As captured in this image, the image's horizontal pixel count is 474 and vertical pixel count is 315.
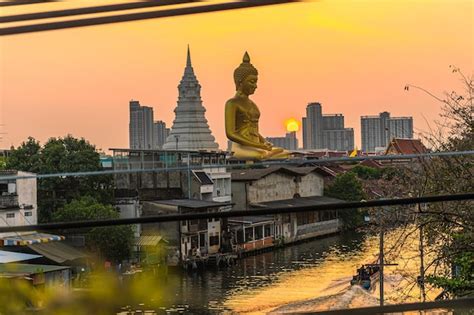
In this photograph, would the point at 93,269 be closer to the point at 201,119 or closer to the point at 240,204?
the point at 240,204

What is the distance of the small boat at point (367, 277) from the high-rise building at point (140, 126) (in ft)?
3.83

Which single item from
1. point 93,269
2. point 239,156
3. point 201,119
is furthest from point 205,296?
point 201,119

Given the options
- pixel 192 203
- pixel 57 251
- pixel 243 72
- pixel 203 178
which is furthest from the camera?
pixel 243 72

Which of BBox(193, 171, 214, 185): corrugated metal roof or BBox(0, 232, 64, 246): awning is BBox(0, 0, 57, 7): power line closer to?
BBox(0, 232, 64, 246): awning

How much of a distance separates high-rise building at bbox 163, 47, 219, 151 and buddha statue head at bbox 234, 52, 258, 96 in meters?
0.41

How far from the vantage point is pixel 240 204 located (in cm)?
325

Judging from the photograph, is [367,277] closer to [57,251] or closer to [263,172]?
[263,172]

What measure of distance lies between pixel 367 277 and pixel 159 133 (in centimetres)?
164

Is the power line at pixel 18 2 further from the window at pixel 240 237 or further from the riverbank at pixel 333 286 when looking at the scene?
the window at pixel 240 237

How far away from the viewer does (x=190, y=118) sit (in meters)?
4.38

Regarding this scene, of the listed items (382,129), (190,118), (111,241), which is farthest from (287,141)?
(111,241)

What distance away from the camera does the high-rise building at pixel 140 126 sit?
335cm

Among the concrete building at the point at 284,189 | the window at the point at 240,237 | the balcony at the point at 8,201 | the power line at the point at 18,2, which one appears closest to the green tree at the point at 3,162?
the balcony at the point at 8,201

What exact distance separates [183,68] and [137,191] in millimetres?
1142
